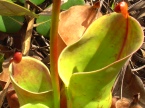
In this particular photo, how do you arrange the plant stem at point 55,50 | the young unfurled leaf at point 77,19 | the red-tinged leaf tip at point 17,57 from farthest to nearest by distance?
the young unfurled leaf at point 77,19
the red-tinged leaf tip at point 17,57
the plant stem at point 55,50

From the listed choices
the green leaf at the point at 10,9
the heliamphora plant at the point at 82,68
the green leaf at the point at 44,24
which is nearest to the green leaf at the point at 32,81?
the heliamphora plant at the point at 82,68

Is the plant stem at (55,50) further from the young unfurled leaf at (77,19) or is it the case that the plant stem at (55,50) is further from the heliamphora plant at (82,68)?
the young unfurled leaf at (77,19)

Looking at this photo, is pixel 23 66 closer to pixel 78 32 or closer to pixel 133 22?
pixel 78 32

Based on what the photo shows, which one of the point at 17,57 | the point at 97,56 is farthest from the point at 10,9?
the point at 97,56

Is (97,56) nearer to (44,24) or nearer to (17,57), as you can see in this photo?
(17,57)

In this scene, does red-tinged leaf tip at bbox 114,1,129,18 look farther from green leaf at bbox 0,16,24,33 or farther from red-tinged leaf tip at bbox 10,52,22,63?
green leaf at bbox 0,16,24,33

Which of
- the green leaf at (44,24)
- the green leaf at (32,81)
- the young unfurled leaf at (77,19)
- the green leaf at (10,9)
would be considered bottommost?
the green leaf at (32,81)

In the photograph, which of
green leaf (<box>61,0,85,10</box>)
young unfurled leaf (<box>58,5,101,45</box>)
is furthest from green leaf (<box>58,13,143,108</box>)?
green leaf (<box>61,0,85,10</box>)
